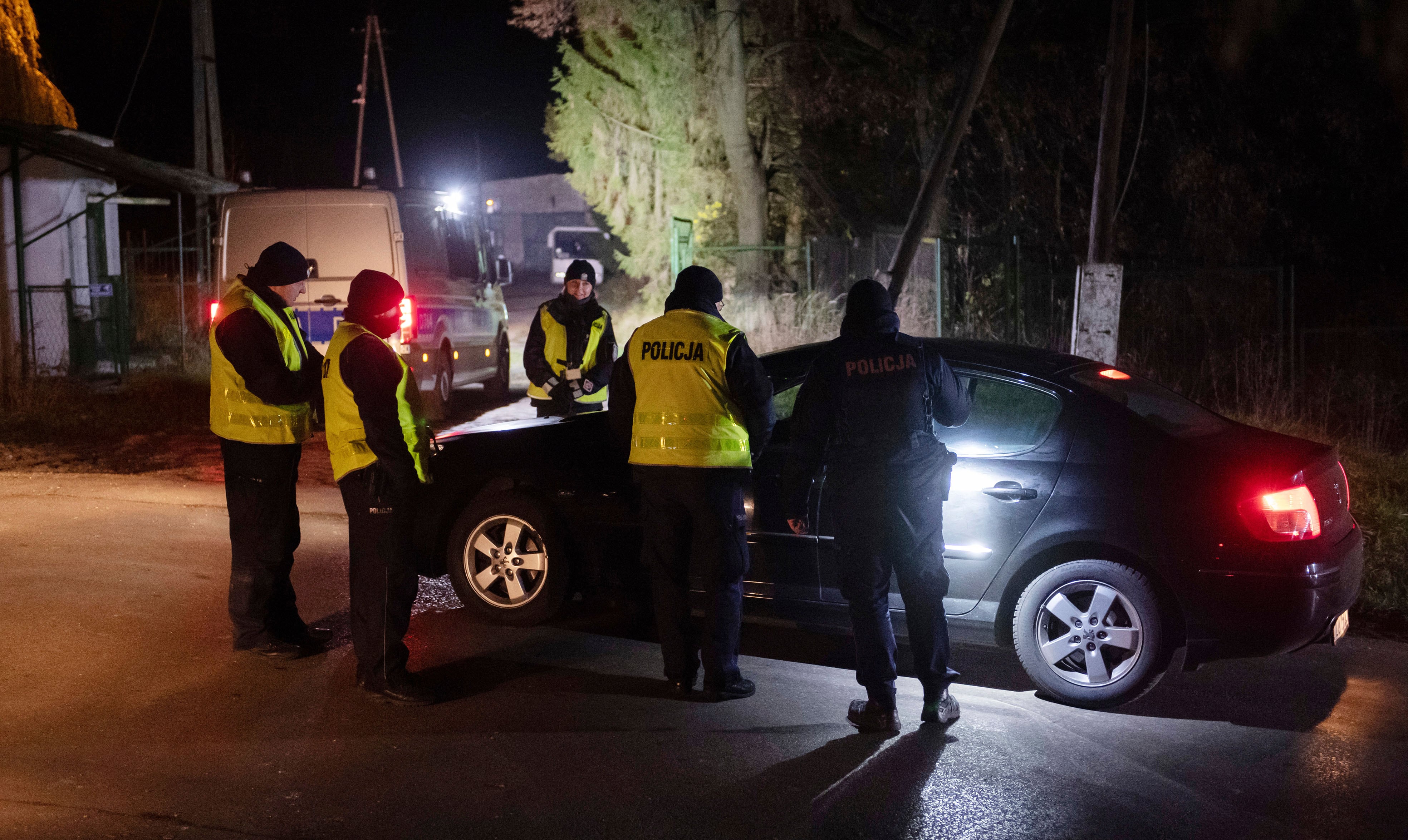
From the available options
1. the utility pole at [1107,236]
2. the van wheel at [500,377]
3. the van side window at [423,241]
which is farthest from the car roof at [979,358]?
the van wheel at [500,377]

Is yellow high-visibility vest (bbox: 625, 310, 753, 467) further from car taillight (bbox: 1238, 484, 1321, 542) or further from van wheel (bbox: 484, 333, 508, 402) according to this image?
van wheel (bbox: 484, 333, 508, 402)

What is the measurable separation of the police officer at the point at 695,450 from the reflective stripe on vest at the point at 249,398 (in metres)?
1.49

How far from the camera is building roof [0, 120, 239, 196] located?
53.4ft

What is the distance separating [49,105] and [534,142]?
58854 mm

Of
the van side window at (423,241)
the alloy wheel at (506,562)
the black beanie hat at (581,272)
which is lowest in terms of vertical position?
the alloy wheel at (506,562)

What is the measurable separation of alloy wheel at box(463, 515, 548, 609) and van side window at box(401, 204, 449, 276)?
659 centimetres

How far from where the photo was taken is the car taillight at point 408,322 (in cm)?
1235

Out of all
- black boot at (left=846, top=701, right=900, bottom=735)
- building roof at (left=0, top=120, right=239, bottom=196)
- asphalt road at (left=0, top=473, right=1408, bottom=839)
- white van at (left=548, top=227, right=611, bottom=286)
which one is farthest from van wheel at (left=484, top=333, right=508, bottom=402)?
white van at (left=548, top=227, right=611, bottom=286)

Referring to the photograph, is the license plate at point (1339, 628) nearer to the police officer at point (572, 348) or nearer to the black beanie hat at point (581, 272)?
the police officer at point (572, 348)

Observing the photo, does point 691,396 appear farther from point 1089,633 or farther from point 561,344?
point 561,344

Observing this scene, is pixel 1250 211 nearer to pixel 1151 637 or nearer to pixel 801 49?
pixel 801 49

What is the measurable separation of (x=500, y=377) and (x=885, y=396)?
12465mm

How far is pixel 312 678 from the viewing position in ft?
18.1

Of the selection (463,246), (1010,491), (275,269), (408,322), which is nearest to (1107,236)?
(408,322)
